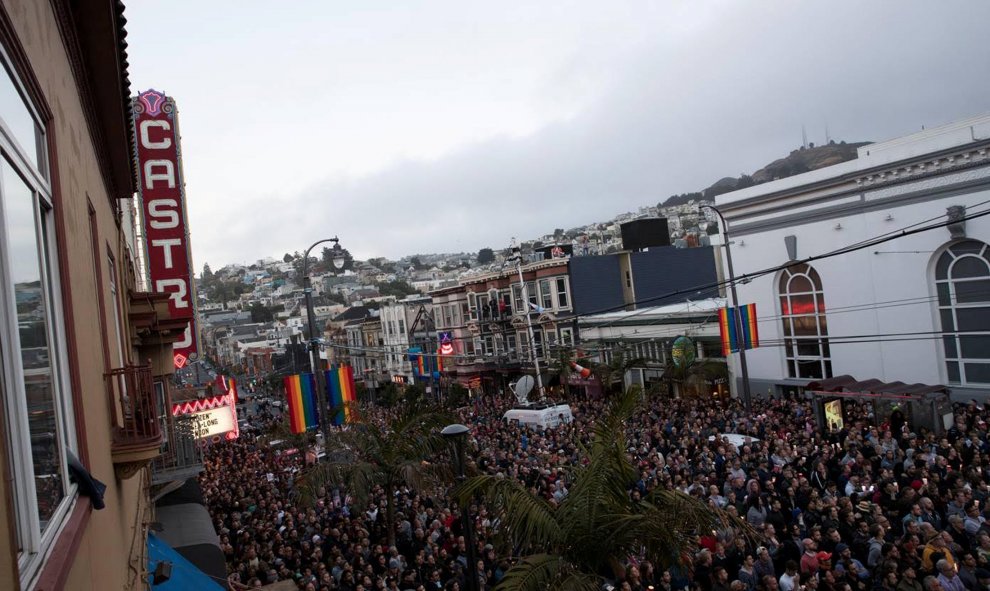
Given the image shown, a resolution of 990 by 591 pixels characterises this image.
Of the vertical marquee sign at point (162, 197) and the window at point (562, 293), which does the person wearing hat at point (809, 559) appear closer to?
the vertical marquee sign at point (162, 197)

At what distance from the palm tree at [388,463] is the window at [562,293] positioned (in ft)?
99.1

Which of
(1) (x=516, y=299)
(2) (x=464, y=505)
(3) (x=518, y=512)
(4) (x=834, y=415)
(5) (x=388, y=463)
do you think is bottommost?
(4) (x=834, y=415)

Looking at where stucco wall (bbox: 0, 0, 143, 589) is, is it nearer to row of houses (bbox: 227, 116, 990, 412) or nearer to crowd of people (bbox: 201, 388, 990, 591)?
crowd of people (bbox: 201, 388, 990, 591)

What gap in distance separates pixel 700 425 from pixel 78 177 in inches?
813

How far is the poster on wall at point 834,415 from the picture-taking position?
22.5m

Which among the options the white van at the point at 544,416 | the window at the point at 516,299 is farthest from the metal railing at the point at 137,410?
the window at the point at 516,299

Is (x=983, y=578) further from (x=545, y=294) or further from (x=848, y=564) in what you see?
(x=545, y=294)

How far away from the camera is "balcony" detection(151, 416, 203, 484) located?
13016 millimetres

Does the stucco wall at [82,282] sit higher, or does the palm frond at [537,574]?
the stucco wall at [82,282]

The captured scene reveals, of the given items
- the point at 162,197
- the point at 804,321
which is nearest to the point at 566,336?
the point at 804,321

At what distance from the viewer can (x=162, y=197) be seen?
18375 millimetres

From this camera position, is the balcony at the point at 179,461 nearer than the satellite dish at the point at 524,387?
Yes

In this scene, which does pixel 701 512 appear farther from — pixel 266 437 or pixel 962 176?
pixel 266 437

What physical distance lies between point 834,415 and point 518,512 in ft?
56.5
